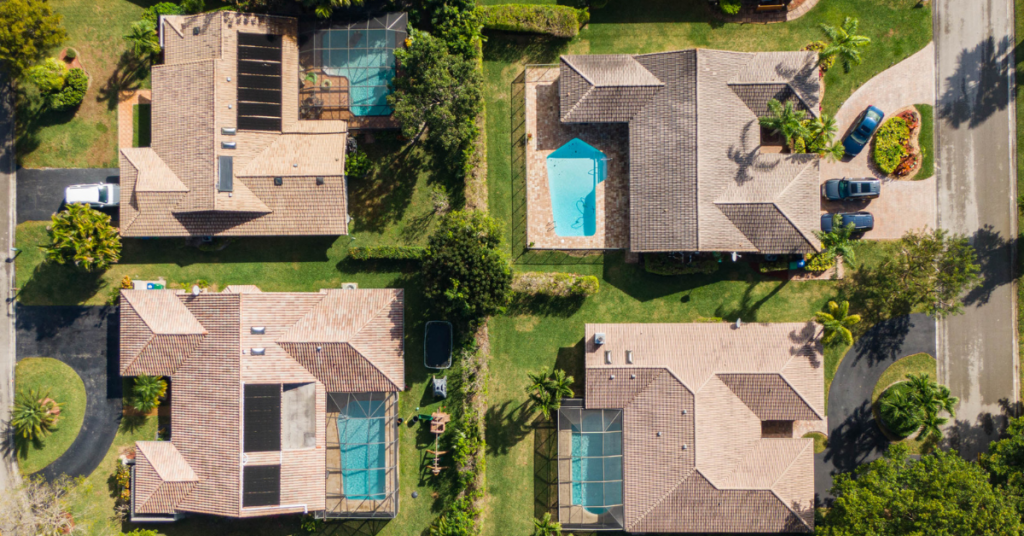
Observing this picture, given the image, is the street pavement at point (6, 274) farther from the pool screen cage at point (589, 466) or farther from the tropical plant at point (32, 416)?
the pool screen cage at point (589, 466)


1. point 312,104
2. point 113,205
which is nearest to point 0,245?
point 113,205

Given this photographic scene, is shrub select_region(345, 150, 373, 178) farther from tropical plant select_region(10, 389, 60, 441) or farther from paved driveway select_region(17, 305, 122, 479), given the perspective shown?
tropical plant select_region(10, 389, 60, 441)

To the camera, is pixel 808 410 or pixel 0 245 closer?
pixel 808 410

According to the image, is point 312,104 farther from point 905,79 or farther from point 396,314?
point 905,79

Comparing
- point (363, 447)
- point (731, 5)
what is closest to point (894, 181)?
point (731, 5)

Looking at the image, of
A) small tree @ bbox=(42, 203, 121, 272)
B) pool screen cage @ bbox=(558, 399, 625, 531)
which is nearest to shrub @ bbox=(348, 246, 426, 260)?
pool screen cage @ bbox=(558, 399, 625, 531)

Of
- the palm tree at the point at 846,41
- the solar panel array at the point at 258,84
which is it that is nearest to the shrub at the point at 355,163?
the solar panel array at the point at 258,84

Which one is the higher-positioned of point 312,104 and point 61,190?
point 312,104

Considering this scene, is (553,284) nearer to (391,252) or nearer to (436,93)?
(391,252)
